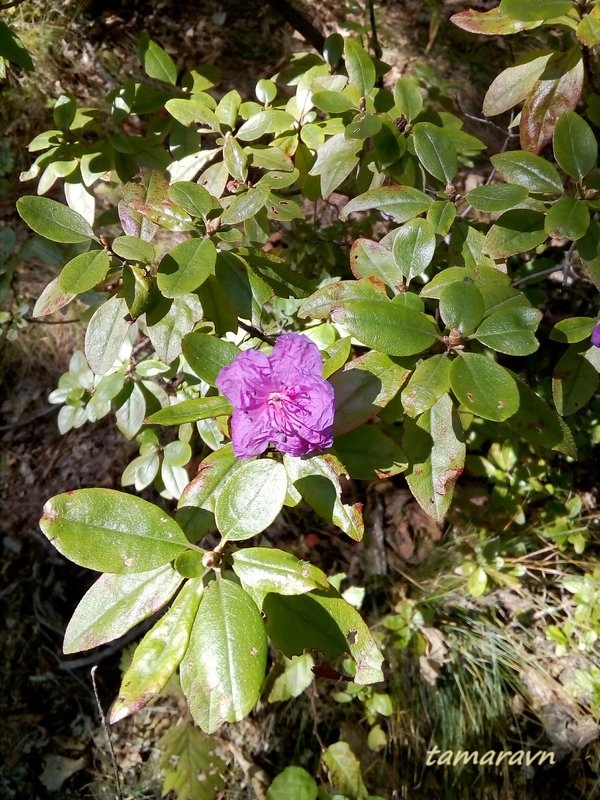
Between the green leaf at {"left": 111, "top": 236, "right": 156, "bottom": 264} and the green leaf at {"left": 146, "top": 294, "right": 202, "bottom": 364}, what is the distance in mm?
74

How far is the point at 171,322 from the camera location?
3.27ft

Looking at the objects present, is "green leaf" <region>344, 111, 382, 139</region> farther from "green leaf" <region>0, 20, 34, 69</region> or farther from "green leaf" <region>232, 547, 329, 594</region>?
"green leaf" <region>232, 547, 329, 594</region>

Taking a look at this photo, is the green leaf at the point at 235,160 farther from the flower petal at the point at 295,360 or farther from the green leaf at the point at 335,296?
the flower petal at the point at 295,360

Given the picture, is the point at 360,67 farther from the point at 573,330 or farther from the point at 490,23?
the point at 573,330

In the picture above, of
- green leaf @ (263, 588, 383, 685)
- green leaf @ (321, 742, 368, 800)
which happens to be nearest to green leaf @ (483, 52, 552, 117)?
green leaf @ (263, 588, 383, 685)

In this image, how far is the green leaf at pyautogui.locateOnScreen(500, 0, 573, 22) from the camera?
960mm

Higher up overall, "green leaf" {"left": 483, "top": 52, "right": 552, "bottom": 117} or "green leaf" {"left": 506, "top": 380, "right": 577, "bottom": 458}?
"green leaf" {"left": 483, "top": 52, "right": 552, "bottom": 117}

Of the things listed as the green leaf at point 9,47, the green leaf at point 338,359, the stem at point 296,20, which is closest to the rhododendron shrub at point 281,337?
the green leaf at point 338,359

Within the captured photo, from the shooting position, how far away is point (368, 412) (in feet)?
2.97

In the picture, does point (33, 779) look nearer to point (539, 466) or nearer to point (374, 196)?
point (539, 466)

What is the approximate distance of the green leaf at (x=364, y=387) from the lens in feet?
2.97

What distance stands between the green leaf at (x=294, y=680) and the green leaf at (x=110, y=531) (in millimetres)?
1117

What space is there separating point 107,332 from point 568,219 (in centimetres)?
74

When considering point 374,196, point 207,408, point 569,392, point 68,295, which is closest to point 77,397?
point 68,295
